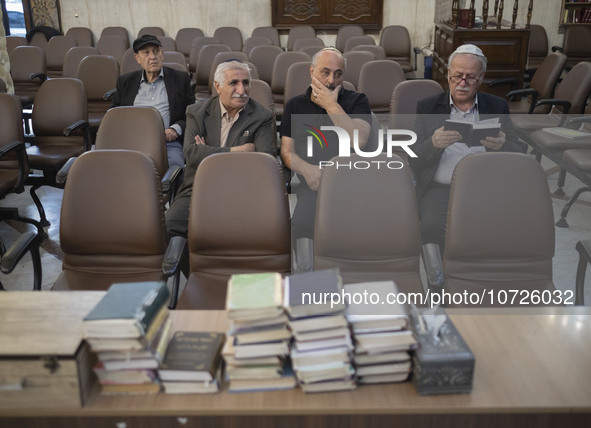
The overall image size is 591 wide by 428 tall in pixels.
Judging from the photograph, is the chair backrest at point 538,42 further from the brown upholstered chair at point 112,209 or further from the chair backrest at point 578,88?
the brown upholstered chair at point 112,209

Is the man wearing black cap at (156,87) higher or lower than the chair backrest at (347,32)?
lower

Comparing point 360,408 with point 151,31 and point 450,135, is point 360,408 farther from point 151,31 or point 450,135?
point 151,31

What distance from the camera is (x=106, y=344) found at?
4.33 ft

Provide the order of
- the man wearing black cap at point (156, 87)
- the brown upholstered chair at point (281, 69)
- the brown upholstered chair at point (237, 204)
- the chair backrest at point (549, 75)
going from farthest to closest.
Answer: the brown upholstered chair at point (281, 69) < the chair backrest at point (549, 75) < the man wearing black cap at point (156, 87) < the brown upholstered chair at point (237, 204)

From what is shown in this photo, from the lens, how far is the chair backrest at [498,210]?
2.26 metres

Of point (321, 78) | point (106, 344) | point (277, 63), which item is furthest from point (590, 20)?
point (106, 344)

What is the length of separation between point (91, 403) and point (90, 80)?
469 cm

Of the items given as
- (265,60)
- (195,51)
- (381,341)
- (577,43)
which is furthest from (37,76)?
(577,43)

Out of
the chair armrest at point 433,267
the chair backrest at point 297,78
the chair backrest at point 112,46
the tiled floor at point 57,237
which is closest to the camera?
the chair armrest at point 433,267

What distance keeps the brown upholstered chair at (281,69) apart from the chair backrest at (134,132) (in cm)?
208

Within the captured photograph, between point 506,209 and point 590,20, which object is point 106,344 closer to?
point 506,209

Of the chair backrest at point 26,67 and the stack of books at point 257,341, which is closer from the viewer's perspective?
the stack of books at point 257,341

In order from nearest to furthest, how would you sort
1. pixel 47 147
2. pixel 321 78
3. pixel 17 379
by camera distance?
1. pixel 17 379
2. pixel 321 78
3. pixel 47 147

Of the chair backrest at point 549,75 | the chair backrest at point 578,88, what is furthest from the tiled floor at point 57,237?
the chair backrest at point 549,75
